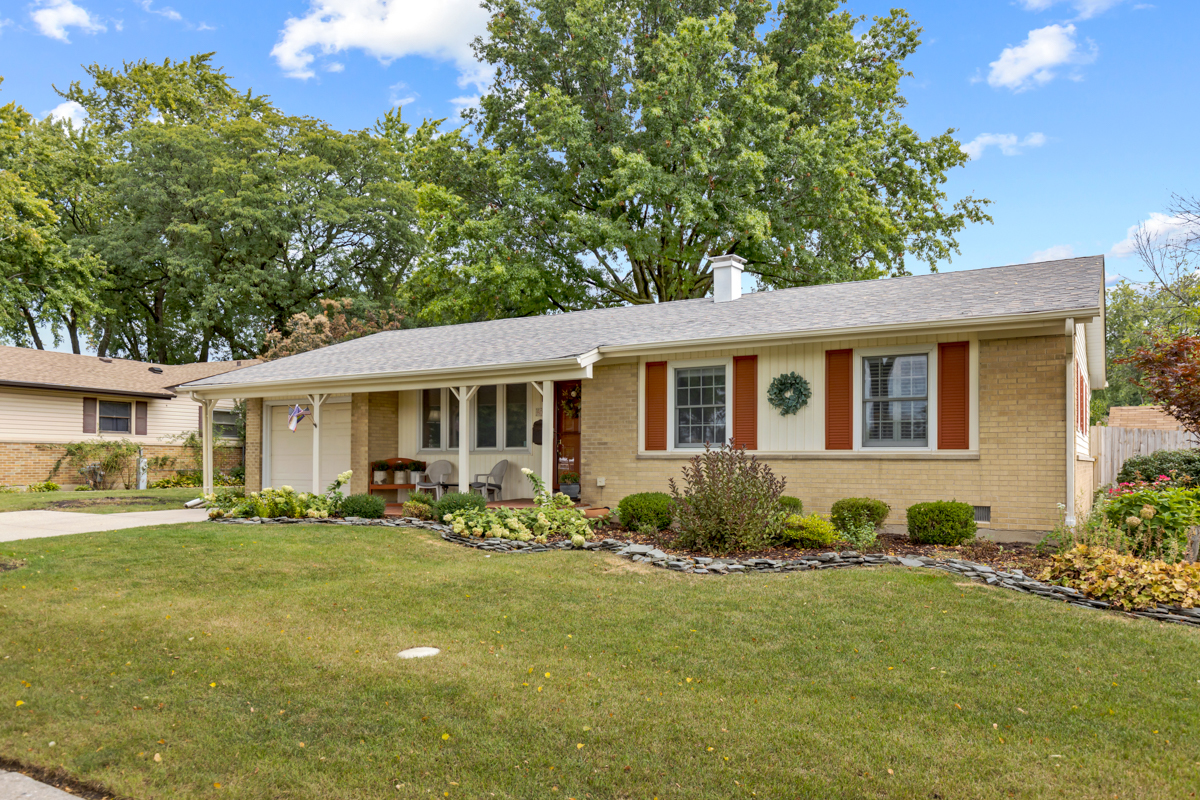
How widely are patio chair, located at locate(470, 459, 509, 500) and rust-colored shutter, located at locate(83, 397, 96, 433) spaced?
16.4 metres

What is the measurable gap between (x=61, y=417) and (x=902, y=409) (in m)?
23.5

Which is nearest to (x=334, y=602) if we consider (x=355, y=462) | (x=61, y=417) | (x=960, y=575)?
(x=960, y=575)

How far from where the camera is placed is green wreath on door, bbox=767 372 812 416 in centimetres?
1122

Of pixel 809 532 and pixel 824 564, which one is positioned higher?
pixel 809 532

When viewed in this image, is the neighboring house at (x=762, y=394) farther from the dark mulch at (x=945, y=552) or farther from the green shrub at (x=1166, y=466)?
the green shrub at (x=1166, y=466)

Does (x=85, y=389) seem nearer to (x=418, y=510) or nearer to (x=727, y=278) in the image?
(x=418, y=510)

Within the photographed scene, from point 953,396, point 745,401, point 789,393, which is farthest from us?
point 745,401

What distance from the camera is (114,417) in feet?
80.3

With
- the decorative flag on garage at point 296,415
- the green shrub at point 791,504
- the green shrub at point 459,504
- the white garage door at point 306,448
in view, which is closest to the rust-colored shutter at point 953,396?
the green shrub at point 791,504

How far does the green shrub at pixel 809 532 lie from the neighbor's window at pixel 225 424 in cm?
2301

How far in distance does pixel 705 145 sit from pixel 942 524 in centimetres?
1487

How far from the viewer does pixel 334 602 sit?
276 inches

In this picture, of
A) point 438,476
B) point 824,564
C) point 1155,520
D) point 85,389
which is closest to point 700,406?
point 824,564

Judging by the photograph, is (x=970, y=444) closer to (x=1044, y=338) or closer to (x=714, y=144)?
(x=1044, y=338)
